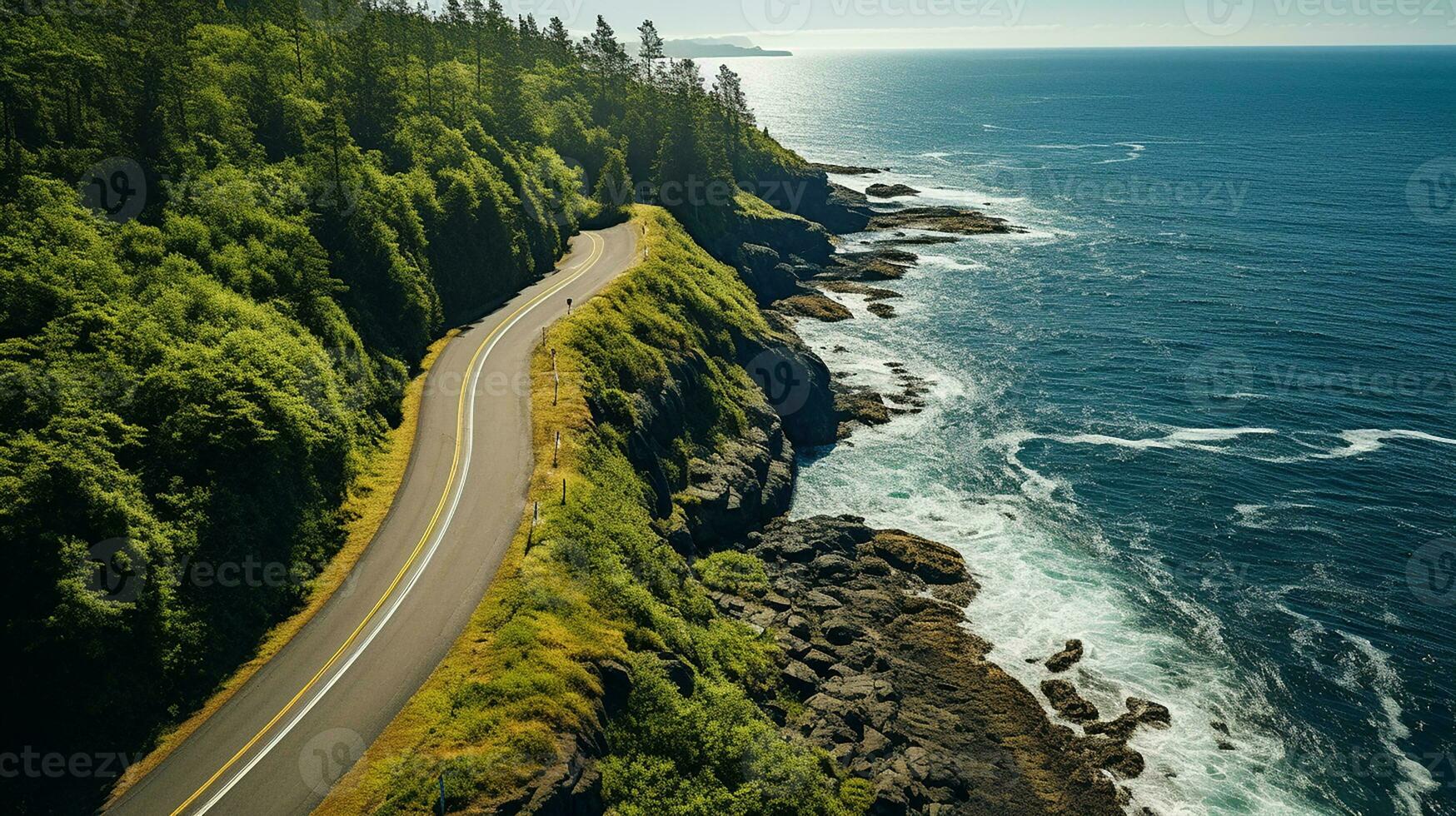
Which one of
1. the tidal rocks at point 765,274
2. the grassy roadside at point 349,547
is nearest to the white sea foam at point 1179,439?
the tidal rocks at point 765,274

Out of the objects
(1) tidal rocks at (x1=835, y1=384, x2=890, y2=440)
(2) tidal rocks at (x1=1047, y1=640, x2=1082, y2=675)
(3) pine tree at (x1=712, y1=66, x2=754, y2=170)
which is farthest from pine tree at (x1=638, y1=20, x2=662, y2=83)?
(2) tidal rocks at (x1=1047, y1=640, x2=1082, y2=675)

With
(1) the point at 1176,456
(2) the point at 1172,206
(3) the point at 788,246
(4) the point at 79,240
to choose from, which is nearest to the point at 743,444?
(1) the point at 1176,456

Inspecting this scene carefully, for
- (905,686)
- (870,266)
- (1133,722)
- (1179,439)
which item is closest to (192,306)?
(905,686)

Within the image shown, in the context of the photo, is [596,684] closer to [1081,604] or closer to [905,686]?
Answer: [905,686]

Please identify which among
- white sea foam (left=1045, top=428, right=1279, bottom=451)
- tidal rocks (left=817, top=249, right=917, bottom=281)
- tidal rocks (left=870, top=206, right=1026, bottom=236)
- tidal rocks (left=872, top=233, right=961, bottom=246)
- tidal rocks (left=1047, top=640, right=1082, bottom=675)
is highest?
tidal rocks (left=870, top=206, right=1026, bottom=236)

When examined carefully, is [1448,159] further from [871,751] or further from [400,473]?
[400,473]

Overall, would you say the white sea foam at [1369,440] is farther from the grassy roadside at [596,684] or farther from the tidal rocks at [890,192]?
the tidal rocks at [890,192]

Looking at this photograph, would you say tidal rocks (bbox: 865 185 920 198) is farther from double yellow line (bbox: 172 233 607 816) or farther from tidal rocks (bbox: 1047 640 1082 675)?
tidal rocks (bbox: 1047 640 1082 675)
